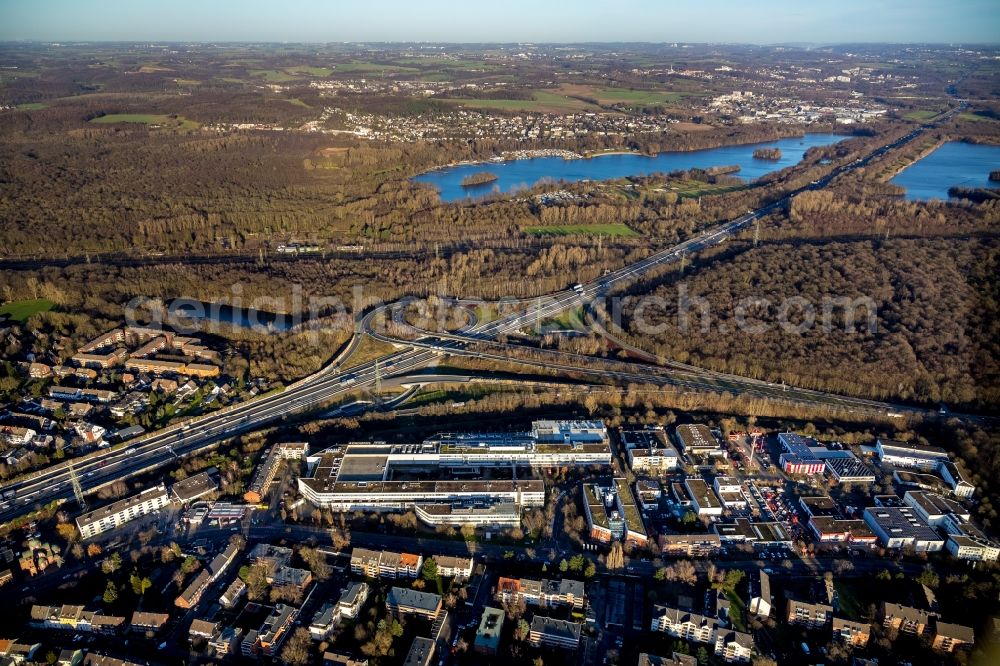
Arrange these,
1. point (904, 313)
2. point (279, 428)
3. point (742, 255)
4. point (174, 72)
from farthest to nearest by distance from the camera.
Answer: point (174, 72), point (742, 255), point (904, 313), point (279, 428)

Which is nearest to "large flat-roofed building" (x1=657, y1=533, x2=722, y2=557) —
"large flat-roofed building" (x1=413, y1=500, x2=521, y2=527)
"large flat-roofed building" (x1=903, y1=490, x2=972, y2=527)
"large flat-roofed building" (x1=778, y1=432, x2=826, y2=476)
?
"large flat-roofed building" (x1=413, y1=500, x2=521, y2=527)

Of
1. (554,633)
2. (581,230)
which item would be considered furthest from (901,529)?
(581,230)

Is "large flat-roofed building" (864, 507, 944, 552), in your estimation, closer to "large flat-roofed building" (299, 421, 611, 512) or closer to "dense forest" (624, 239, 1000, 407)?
"dense forest" (624, 239, 1000, 407)

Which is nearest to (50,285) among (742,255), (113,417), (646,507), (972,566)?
(113,417)

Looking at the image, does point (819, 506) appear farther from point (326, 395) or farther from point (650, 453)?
point (326, 395)

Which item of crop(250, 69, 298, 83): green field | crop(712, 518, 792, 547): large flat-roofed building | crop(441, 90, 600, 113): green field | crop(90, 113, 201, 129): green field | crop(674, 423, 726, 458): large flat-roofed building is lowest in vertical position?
crop(712, 518, 792, 547): large flat-roofed building

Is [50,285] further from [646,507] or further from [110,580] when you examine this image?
[646,507]
